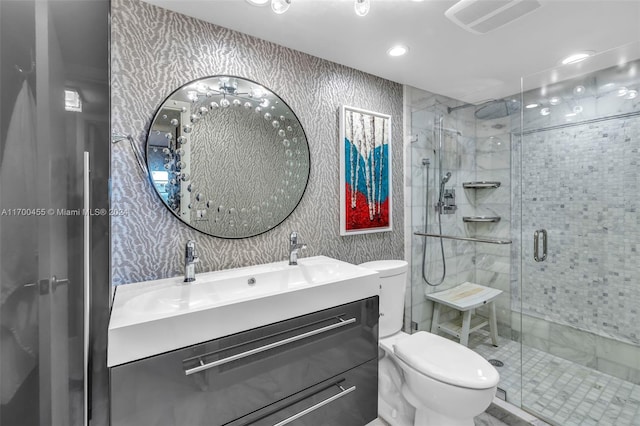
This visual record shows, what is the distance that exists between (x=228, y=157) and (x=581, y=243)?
223 centimetres

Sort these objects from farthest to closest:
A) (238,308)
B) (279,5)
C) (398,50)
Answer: (398,50) < (279,5) < (238,308)

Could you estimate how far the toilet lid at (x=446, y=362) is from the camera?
4.36ft

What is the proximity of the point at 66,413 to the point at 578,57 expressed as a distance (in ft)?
9.75

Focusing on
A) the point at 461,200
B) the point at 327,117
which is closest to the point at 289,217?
the point at 327,117

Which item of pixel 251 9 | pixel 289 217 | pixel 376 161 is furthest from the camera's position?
pixel 376 161

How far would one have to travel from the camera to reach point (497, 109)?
2309 millimetres

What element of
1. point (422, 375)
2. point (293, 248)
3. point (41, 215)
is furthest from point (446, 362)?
point (41, 215)

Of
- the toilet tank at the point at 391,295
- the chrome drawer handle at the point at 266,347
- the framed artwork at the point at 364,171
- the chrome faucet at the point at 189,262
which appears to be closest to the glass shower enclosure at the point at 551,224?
the framed artwork at the point at 364,171

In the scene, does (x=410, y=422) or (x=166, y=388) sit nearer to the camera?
(x=166, y=388)

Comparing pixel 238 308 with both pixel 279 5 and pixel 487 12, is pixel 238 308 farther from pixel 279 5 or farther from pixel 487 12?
pixel 487 12

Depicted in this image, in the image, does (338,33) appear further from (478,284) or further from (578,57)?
(478,284)

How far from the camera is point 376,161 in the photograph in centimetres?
215

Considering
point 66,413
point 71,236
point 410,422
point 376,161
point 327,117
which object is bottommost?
point 410,422

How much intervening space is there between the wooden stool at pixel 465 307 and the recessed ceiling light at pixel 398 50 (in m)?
1.87
